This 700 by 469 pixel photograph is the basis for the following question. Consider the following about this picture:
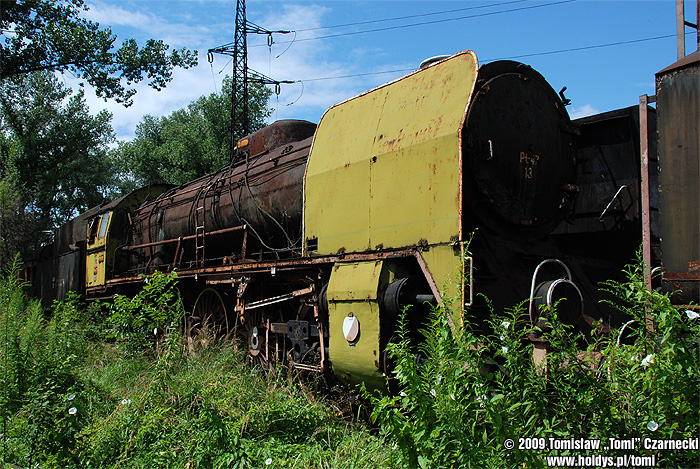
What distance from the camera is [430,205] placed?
170 inches

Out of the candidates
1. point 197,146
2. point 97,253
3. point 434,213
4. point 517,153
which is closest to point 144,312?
point 434,213

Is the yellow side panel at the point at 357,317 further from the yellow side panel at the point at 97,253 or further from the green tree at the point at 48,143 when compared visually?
the green tree at the point at 48,143

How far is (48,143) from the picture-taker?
97.6 ft

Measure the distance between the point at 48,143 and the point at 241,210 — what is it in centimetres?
2751

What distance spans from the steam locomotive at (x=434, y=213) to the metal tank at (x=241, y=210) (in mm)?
Result: 48

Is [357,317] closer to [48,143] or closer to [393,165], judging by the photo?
[393,165]

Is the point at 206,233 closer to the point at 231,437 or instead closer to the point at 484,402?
the point at 231,437

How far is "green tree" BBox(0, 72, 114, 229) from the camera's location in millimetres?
28453

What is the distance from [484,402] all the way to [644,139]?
94.8 inches

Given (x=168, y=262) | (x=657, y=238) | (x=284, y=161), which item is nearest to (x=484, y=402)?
(x=657, y=238)

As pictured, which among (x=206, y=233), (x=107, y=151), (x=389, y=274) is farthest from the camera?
(x=107, y=151)

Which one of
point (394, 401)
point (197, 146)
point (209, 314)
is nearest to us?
point (394, 401)

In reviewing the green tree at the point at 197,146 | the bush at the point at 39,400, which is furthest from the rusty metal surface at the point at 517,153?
the green tree at the point at 197,146

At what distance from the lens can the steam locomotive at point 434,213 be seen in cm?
423
